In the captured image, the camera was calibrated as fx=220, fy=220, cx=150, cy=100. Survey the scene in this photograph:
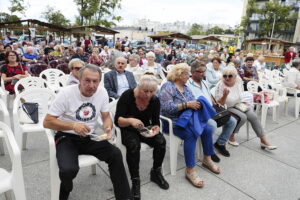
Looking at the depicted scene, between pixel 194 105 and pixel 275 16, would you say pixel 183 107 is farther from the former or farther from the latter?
pixel 275 16

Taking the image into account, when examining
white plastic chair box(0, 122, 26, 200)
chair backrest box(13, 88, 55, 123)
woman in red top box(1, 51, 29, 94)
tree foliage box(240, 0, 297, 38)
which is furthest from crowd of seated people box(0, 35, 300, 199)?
tree foliage box(240, 0, 297, 38)

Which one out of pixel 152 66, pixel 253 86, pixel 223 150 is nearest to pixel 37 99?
pixel 223 150

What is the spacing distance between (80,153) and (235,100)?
102 inches

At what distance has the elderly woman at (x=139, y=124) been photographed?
7.46 feet

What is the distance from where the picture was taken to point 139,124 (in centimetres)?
227

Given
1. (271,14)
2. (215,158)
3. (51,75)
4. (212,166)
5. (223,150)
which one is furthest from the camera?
(271,14)

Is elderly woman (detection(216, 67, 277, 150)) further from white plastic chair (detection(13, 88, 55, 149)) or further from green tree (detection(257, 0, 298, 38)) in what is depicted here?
green tree (detection(257, 0, 298, 38))

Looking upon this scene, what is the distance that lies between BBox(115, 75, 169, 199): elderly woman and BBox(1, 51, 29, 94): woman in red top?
285 cm

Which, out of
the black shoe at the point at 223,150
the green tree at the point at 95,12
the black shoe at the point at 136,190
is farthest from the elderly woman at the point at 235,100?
the green tree at the point at 95,12

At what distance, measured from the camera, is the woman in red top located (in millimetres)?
4109

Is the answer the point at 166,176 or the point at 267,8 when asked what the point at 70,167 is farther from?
the point at 267,8

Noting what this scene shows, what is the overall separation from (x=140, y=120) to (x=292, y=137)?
352cm

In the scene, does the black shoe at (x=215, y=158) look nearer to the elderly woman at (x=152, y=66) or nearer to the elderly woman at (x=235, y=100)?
the elderly woman at (x=235, y=100)

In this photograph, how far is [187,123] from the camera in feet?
8.66
